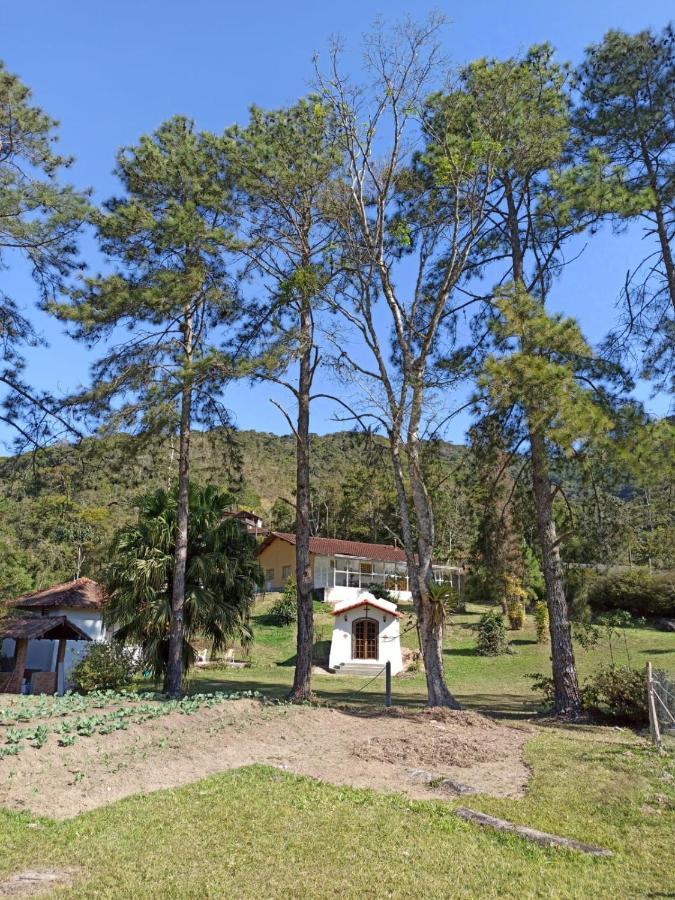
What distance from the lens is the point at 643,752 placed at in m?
8.51

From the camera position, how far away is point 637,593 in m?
32.4

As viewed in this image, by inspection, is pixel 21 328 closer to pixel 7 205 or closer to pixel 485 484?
pixel 7 205

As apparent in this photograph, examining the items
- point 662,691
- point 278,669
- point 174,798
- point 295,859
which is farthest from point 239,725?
point 278,669

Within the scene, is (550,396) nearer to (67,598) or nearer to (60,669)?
(60,669)

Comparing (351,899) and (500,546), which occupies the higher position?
(500,546)

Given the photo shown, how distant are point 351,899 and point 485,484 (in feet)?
37.2

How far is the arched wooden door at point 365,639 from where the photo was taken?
1038 inches

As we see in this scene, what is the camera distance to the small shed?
17.1 metres

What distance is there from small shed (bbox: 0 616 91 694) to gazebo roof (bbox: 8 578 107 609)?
8.08 ft

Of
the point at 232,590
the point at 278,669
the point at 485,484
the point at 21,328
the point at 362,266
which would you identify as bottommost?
the point at 278,669

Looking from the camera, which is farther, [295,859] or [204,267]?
[204,267]

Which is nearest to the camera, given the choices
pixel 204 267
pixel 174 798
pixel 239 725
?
pixel 174 798

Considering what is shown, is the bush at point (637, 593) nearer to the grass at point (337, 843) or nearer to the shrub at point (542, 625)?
the shrub at point (542, 625)

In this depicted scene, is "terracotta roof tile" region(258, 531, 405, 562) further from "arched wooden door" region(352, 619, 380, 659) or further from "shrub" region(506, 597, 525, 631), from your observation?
"arched wooden door" region(352, 619, 380, 659)
